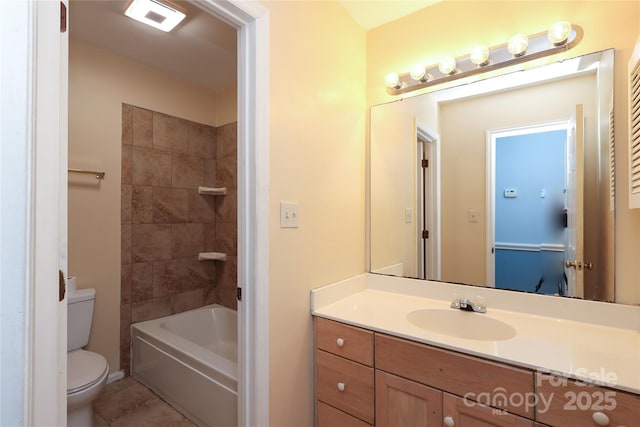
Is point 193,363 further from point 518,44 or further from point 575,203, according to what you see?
point 518,44

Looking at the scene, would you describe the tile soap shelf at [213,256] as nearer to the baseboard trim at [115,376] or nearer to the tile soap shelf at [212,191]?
the tile soap shelf at [212,191]

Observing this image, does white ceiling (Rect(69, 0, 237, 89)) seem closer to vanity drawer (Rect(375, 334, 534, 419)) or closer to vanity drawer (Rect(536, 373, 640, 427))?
vanity drawer (Rect(375, 334, 534, 419))

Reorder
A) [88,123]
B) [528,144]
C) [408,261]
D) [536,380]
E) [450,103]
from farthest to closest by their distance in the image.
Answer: [88,123] < [408,261] < [450,103] < [528,144] < [536,380]

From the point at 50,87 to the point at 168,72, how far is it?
7.39ft

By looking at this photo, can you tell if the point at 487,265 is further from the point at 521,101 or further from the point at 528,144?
the point at 521,101

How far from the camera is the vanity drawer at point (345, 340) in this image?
131 cm

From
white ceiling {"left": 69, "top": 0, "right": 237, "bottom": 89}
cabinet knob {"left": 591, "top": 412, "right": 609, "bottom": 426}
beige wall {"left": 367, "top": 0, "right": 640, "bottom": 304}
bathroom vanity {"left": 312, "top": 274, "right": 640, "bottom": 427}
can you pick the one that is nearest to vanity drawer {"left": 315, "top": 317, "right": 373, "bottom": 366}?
bathroom vanity {"left": 312, "top": 274, "right": 640, "bottom": 427}

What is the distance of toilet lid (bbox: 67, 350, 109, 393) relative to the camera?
161cm

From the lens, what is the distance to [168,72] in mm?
2629

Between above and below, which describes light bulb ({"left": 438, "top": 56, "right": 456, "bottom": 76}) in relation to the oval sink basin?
above

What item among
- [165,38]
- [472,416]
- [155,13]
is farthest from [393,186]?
[165,38]

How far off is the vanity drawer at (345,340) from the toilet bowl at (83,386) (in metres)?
1.25

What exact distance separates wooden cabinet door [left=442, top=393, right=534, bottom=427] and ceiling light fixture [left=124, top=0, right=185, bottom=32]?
2345mm

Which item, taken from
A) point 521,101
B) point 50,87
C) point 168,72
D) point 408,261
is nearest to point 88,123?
point 168,72
